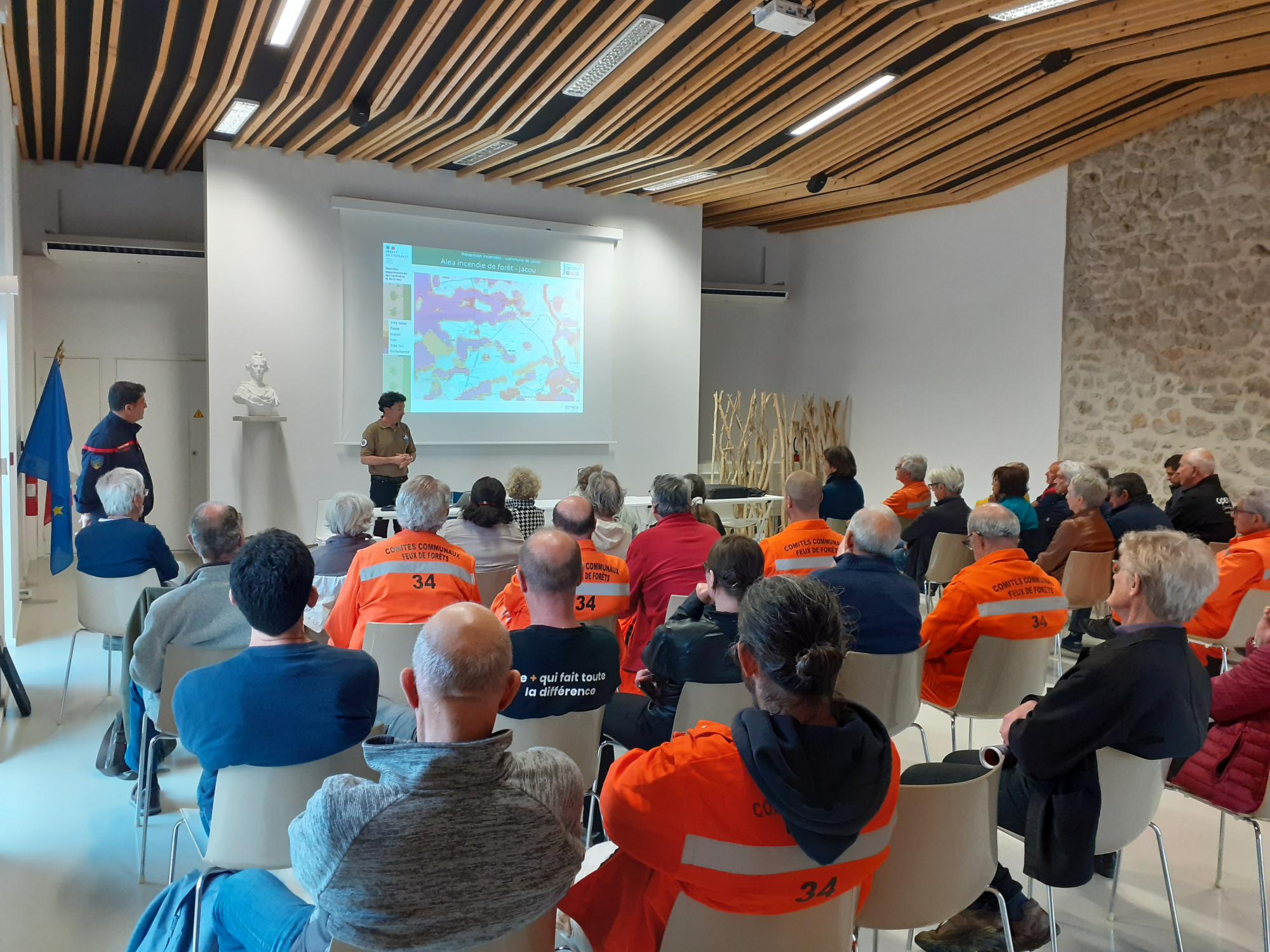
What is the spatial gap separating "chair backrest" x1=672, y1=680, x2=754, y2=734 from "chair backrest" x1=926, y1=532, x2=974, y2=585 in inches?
135

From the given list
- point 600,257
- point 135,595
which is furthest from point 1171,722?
point 600,257

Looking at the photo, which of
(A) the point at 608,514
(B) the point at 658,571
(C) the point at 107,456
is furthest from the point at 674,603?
(C) the point at 107,456

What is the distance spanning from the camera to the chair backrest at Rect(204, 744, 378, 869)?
189 cm

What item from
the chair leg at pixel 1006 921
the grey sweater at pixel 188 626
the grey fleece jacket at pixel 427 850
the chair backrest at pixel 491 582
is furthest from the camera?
the chair backrest at pixel 491 582

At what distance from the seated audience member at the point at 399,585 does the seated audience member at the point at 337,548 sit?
314mm

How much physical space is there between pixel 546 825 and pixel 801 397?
1055 centimetres

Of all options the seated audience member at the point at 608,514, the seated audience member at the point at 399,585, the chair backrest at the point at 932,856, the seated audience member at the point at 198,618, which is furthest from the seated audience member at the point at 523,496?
the chair backrest at the point at 932,856

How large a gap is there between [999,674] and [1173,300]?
5.54 meters

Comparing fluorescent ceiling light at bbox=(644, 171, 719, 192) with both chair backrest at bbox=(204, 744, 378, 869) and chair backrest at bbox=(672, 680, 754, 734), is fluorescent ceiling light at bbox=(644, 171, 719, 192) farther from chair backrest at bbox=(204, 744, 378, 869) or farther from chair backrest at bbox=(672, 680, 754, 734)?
chair backrest at bbox=(204, 744, 378, 869)

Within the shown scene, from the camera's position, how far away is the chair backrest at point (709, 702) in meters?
2.55

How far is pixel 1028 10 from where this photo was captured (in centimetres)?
507

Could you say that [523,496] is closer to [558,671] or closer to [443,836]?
[558,671]

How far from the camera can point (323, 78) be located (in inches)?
237

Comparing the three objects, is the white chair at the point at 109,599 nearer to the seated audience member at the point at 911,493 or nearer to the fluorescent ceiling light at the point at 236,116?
the fluorescent ceiling light at the point at 236,116
